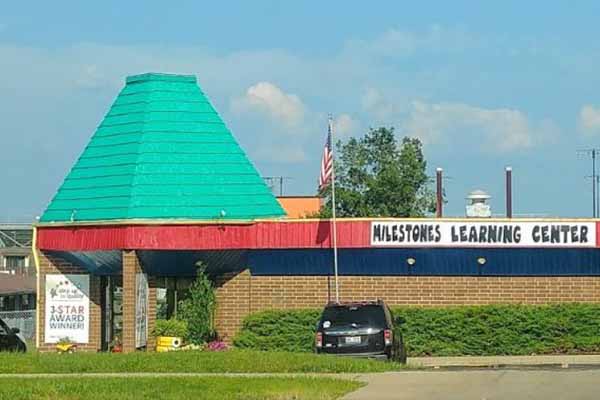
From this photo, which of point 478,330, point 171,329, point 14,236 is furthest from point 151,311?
point 14,236

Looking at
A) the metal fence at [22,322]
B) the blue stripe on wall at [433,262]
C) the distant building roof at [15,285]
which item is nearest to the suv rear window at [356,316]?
the blue stripe on wall at [433,262]

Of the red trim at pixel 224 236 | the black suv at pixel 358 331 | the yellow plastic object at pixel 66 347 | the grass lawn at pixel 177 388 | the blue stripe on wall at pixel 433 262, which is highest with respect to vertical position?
the red trim at pixel 224 236

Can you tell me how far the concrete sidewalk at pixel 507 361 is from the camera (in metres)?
30.8

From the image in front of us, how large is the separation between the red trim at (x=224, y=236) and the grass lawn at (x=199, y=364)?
9.36 meters

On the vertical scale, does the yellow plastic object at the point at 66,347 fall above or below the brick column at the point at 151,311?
below

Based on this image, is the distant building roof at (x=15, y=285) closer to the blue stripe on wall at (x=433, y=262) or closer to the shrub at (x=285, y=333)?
the blue stripe on wall at (x=433, y=262)

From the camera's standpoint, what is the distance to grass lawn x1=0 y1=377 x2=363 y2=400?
710 inches

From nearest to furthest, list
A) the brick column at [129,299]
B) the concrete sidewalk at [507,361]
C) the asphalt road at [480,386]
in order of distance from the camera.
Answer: the asphalt road at [480,386], the concrete sidewalk at [507,361], the brick column at [129,299]

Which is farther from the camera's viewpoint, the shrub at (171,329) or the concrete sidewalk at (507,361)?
the shrub at (171,329)

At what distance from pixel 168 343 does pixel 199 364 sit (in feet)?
35.5

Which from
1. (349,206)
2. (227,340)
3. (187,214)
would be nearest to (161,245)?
(187,214)

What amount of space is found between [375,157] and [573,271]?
2642 centimetres

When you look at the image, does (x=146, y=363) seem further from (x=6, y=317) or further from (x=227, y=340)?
(x=6, y=317)

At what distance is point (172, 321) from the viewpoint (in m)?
34.9
